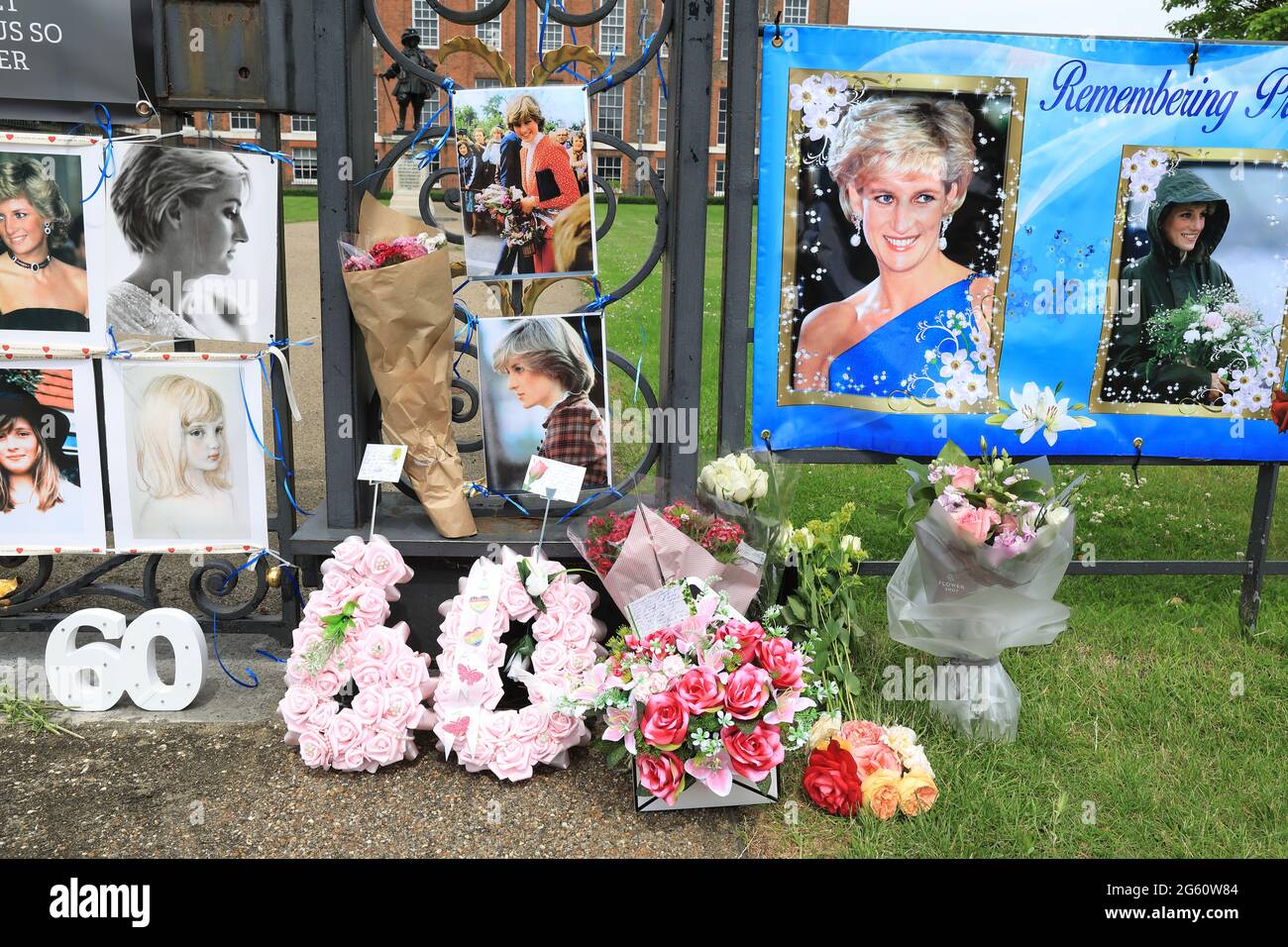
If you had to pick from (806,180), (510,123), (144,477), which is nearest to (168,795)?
(144,477)

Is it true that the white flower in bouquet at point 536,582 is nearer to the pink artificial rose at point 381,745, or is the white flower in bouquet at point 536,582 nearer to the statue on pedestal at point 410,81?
the pink artificial rose at point 381,745

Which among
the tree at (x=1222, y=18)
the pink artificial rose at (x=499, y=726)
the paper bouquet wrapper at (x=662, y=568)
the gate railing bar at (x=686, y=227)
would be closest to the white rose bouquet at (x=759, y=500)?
the paper bouquet wrapper at (x=662, y=568)

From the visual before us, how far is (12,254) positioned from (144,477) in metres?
0.77

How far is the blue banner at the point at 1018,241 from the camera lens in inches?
A: 131

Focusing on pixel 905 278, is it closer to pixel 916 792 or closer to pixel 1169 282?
pixel 1169 282

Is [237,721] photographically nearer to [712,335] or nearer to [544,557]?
[544,557]

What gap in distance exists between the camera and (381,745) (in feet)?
9.46

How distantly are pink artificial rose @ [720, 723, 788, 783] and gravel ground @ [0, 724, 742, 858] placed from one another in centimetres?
21

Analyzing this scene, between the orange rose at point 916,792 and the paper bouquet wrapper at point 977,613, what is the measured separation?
41 centimetres

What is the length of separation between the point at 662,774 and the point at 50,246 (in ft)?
7.96

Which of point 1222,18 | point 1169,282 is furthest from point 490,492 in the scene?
point 1222,18

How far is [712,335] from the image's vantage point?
9.22 meters

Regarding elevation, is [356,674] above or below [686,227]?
below

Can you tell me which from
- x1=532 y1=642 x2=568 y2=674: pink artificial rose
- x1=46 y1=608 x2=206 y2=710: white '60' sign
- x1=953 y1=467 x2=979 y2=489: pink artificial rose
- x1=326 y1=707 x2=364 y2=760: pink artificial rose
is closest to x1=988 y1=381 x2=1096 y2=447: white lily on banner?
x1=953 y1=467 x2=979 y2=489: pink artificial rose
